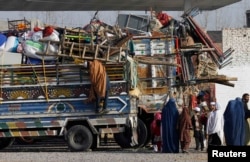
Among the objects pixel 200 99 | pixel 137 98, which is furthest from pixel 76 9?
pixel 137 98

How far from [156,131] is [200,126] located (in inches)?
55.8

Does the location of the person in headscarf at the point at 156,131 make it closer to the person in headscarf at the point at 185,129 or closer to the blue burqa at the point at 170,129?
the blue burqa at the point at 170,129

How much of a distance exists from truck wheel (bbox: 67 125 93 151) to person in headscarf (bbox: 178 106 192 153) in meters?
2.50

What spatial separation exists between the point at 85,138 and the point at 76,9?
120ft

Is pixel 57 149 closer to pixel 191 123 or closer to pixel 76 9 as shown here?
pixel 191 123

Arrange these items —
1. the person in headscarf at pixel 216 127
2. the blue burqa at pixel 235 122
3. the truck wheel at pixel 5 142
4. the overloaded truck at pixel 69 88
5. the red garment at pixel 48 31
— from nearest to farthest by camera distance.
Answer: the blue burqa at pixel 235 122 → the person in headscarf at pixel 216 127 → the overloaded truck at pixel 69 88 → the red garment at pixel 48 31 → the truck wheel at pixel 5 142

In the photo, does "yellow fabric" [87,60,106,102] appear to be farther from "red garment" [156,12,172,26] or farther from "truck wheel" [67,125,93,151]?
"red garment" [156,12,172,26]

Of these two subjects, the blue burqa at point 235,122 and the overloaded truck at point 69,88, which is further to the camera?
the overloaded truck at point 69,88

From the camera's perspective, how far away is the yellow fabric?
16.9 m

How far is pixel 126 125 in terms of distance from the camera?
1744 cm

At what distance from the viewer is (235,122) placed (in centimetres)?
1588

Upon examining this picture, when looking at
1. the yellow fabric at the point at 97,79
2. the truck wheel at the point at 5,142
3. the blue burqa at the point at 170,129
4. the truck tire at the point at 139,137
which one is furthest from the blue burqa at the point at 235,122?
the truck wheel at the point at 5,142

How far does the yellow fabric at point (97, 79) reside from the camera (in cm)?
1689

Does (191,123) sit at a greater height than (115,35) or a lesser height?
lesser
